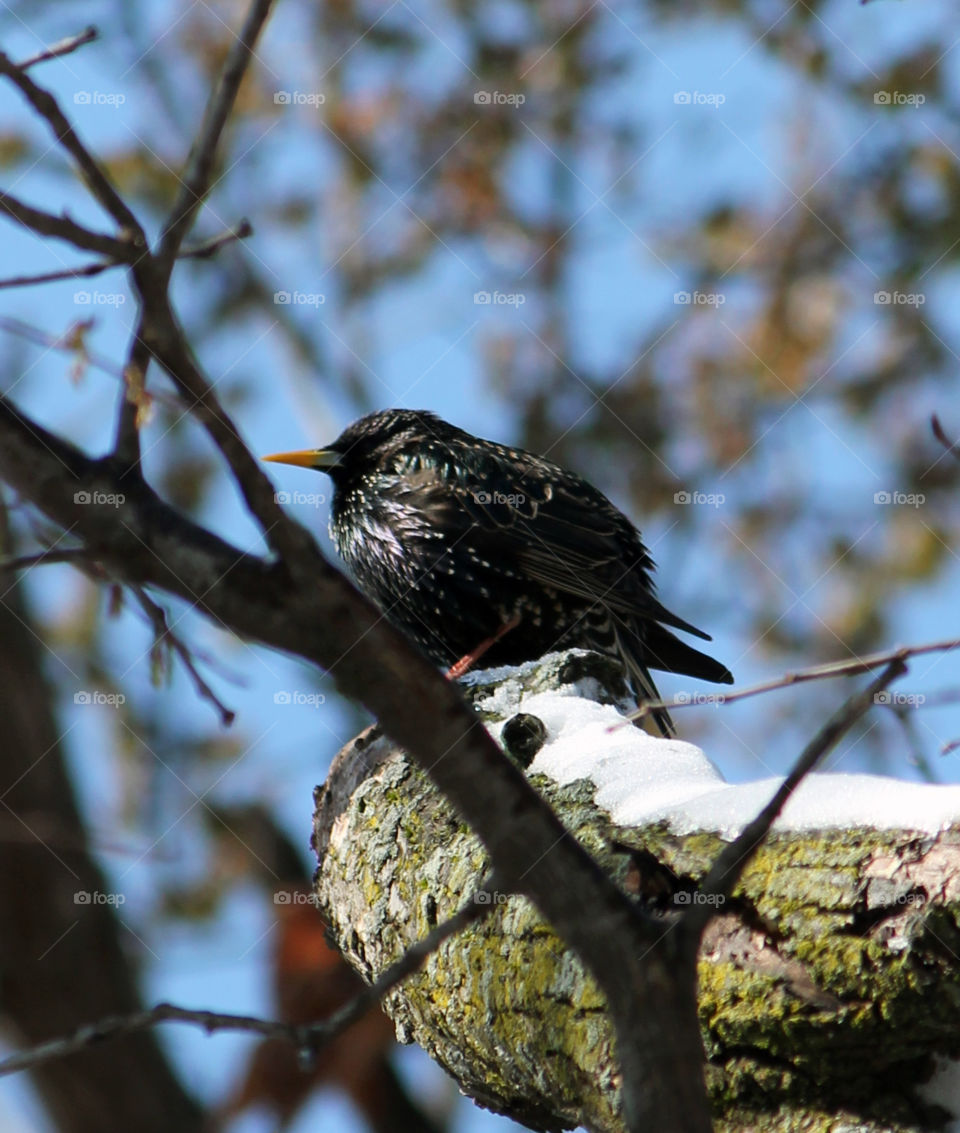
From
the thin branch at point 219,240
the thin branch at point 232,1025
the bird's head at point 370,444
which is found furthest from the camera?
the bird's head at point 370,444

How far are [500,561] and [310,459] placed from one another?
100cm

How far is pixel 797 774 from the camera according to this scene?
135cm

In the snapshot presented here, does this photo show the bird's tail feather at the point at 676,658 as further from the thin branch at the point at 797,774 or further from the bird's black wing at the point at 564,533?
the thin branch at the point at 797,774

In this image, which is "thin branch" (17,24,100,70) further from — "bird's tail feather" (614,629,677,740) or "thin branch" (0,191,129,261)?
"bird's tail feather" (614,629,677,740)

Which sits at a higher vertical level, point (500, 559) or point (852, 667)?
point (500, 559)

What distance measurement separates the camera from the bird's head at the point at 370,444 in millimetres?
4898

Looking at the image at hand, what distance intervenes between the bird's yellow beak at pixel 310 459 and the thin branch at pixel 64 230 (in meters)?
3.54

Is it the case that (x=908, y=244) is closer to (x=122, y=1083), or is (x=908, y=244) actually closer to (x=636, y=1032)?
(x=122, y=1083)

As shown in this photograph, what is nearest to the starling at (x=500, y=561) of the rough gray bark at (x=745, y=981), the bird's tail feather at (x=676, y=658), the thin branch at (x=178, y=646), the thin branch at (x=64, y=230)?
the bird's tail feather at (x=676, y=658)

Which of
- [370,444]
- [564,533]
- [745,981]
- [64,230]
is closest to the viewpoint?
[64,230]

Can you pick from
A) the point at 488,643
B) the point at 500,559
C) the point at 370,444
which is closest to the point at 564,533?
the point at 500,559

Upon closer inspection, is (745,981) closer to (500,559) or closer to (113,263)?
(113,263)

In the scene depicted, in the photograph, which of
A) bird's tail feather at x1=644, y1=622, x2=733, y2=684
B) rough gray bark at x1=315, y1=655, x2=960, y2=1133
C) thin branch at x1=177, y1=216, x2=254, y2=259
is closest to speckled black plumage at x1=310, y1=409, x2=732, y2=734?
bird's tail feather at x1=644, y1=622, x2=733, y2=684

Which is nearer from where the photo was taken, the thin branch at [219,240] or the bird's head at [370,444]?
the thin branch at [219,240]
